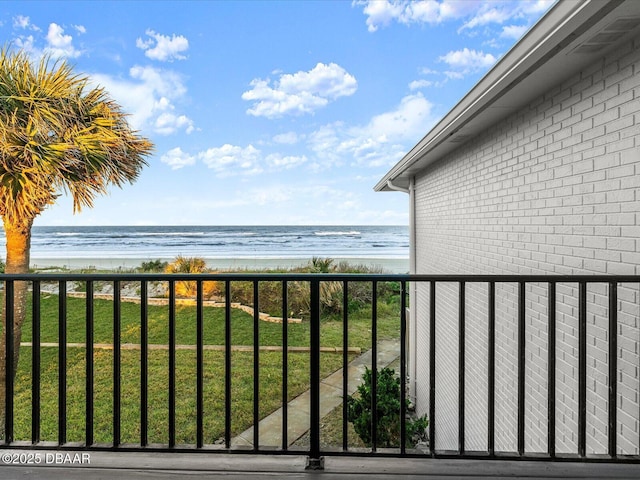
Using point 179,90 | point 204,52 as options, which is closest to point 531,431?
point 204,52

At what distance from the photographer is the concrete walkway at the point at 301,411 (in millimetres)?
4473

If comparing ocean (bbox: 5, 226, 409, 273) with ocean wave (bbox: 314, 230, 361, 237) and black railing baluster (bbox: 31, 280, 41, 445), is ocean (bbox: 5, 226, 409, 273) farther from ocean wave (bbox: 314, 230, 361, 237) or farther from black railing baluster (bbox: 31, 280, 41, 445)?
black railing baluster (bbox: 31, 280, 41, 445)

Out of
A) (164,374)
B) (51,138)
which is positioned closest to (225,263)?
(164,374)

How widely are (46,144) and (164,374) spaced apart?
13.9ft

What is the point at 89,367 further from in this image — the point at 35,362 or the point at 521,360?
the point at 521,360

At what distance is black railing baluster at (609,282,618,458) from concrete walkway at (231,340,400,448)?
2255 millimetres

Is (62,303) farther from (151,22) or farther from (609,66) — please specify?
(151,22)

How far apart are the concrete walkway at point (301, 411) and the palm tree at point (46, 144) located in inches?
127

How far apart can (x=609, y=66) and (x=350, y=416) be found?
4.03 meters

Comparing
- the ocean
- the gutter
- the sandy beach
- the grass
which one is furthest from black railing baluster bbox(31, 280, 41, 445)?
the ocean

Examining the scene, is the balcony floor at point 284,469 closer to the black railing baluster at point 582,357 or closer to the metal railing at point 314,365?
the metal railing at point 314,365

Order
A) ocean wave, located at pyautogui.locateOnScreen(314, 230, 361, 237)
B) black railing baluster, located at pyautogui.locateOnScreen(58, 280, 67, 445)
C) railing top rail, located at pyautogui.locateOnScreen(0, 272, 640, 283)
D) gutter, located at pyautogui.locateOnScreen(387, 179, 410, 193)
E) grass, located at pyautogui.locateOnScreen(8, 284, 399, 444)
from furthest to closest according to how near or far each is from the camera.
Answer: ocean wave, located at pyautogui.locateOnScreen(314, 230, 361, 237), gutter, located at pyautogui.locateOnScreen(387, 179, 410, 193), grass, located at pyautogui.locateOnScreen(8, 284, 399, 444), black railing baluster, located at pyautogui.locateOnScreen(58, 280, 67, 445), railing top rail, located at pyautogui.locateOnScreen(0, 272, 640, 283)

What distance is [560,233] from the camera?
2201mm

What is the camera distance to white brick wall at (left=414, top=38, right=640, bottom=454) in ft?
5.60
